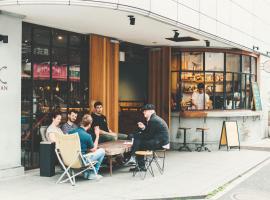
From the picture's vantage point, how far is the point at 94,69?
13.2 metres

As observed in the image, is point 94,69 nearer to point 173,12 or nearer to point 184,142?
point 173,12

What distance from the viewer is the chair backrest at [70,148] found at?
945 cm

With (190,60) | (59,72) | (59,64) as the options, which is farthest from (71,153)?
(190,60)

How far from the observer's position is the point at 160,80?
16516 millimetres

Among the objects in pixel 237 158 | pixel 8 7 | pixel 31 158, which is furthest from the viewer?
pixel 237 158

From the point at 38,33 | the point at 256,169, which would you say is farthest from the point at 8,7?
the point at 256,169

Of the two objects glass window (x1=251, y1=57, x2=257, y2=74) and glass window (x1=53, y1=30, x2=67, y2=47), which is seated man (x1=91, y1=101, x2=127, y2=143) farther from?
glass window (x1=251, y1=57, x2=257, y2=74)

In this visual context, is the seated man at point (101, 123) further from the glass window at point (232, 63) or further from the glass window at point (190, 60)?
the glass window at point (232, 63)

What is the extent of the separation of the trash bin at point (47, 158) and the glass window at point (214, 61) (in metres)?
8.47

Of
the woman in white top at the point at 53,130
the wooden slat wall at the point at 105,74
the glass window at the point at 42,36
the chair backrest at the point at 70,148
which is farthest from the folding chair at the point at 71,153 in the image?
the wooden slat wall at the point at 105,74

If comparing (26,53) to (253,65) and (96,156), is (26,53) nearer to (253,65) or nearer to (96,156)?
(96,156)

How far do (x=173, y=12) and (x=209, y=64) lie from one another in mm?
5533

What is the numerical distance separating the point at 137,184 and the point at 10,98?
358cm

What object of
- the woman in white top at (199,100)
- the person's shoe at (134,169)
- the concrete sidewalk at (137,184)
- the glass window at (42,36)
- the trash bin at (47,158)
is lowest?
the concrete sidewalk at (137,184)
